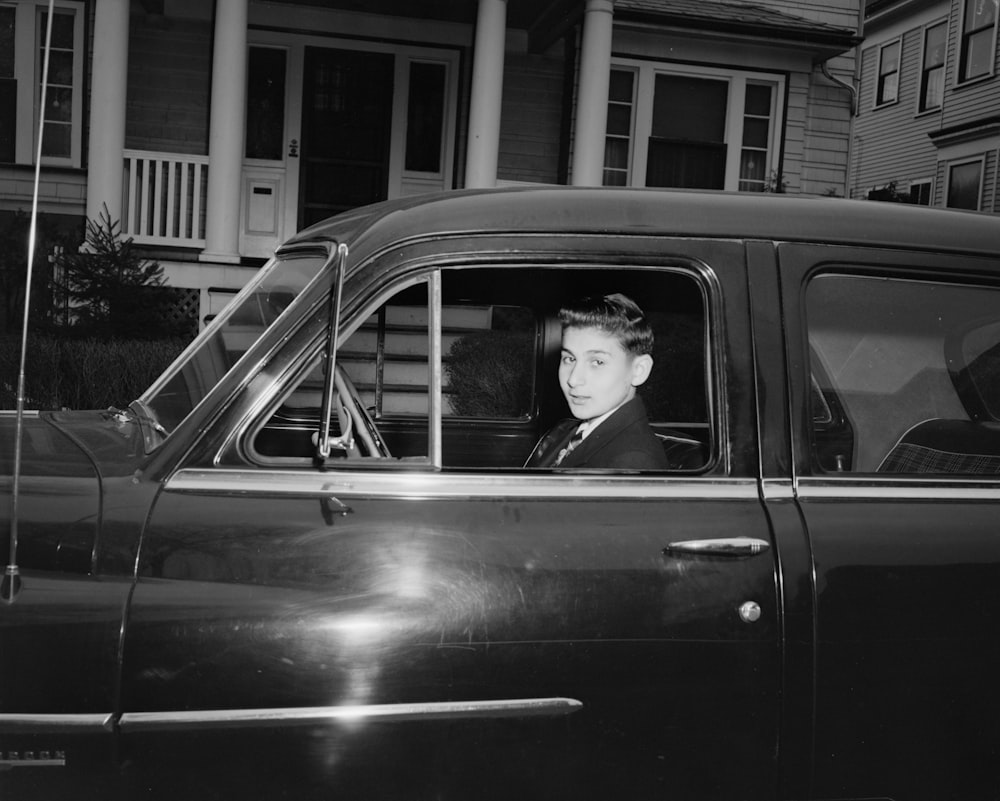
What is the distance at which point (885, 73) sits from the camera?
25922 millimetres

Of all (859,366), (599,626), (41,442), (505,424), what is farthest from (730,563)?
(41,442)

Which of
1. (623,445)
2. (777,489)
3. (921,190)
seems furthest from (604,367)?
(921,190)

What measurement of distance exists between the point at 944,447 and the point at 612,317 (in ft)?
2.92

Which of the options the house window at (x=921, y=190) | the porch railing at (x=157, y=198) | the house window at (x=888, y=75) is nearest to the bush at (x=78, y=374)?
the porch railing at (x=157, y=198)

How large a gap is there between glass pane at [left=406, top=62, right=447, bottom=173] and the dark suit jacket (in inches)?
422

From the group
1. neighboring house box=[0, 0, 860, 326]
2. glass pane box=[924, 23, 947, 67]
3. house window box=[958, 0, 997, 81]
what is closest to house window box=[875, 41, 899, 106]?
glass pane box=[924, 23, 947, 67]

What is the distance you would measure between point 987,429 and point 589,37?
976cm

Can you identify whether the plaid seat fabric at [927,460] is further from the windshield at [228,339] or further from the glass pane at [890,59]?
the glass pane at [890,59]

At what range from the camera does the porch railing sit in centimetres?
1100

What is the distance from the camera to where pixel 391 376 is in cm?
330

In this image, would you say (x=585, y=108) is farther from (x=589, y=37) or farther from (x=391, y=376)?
(x=391, y=376)

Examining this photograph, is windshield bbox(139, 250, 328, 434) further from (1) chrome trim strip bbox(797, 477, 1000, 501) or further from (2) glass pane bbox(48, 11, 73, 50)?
(2) glass pane bbox(48, 11, 73, 50)

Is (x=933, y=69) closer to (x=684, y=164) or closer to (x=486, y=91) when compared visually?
(x=684, y=164)

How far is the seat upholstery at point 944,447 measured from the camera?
8.29ft
